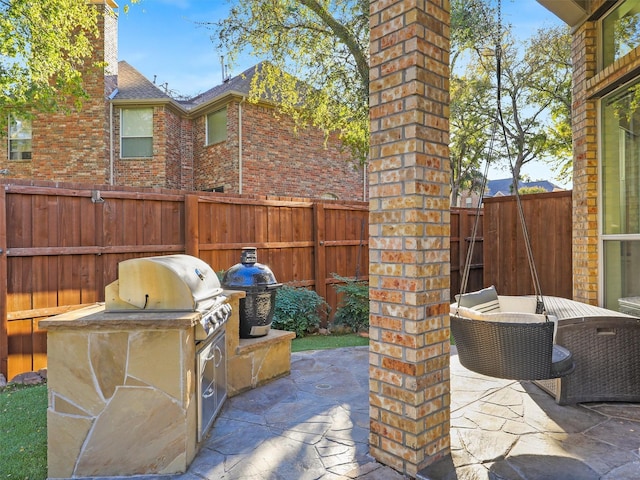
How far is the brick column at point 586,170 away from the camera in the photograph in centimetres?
459

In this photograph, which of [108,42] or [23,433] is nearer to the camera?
[23,433]

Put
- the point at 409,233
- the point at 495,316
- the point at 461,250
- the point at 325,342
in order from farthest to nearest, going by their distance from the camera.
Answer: the point at 461,250
the point at 325,342
the point at 495,316
the point at 409,233

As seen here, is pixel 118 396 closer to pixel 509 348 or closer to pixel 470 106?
pixel 509 348

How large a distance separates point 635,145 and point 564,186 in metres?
14.1

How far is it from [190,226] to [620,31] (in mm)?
5378

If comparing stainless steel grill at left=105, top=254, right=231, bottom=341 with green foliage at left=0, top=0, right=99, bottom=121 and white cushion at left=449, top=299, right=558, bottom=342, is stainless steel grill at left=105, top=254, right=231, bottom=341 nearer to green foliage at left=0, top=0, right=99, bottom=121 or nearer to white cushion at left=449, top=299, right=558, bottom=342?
white cushion at left=449, top=299, right=558, bottom=342

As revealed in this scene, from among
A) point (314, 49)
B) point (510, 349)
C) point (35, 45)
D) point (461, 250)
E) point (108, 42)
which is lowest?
point (510, 349)


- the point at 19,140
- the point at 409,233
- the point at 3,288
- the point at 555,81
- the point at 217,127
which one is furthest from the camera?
the point at 555,81

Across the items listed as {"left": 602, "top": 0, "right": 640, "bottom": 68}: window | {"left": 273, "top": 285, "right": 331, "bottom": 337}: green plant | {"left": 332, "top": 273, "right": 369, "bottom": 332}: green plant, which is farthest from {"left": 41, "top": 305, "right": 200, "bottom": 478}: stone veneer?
{"left": 602, "top": 0, "right": 640, "bottom": 68}: window

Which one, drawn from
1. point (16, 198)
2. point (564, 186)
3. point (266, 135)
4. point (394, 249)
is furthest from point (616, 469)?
point (564, 186)

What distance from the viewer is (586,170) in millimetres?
4645

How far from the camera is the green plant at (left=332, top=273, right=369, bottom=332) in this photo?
657 cm

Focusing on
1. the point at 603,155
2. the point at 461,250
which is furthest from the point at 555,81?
the point at 603,155

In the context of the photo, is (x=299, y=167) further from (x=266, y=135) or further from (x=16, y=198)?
(x=16, y=198)
